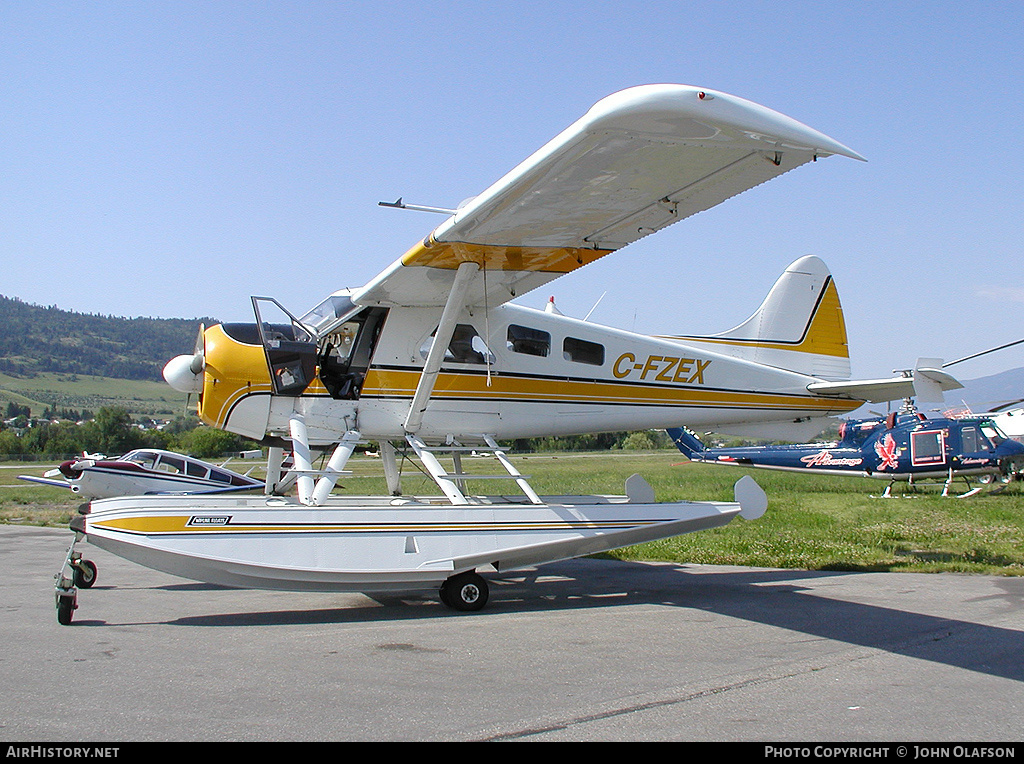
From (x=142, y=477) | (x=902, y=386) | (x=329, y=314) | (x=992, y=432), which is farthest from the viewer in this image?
(x=992, y=432)

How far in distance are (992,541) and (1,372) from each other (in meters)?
230

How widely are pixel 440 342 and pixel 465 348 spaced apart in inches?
39.9

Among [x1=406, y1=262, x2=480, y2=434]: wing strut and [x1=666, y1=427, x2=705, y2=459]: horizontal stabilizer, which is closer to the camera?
[x1=406, y1=262, x2=480, y2=434]: wing strut

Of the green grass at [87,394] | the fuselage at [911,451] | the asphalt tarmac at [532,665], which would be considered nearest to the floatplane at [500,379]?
the asphalt tarmac at [532,665]

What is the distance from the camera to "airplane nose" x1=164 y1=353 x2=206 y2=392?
9.07 metres

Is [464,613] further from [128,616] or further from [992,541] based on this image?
[992,541]

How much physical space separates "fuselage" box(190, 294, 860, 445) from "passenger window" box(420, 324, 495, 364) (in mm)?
14

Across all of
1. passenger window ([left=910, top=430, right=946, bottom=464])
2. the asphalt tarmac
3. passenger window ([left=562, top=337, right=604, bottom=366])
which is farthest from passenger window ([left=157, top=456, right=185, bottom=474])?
passenger window ([left=910, top=430, right=946, bottom=464])

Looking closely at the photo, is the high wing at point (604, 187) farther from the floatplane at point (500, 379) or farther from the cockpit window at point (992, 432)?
the cockpit window at point (992, 432)

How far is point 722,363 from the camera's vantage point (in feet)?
35.0

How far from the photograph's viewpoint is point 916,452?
70.0 ft

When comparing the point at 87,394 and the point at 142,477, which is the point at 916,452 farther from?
the point at 87,394

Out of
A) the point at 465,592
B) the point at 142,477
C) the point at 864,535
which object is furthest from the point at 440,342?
the point at 142,477

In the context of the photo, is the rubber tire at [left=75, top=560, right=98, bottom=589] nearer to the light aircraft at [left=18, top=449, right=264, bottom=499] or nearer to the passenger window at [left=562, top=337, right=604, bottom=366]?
the passenger window at [left=562, top=337, right=604, bottom=366]
